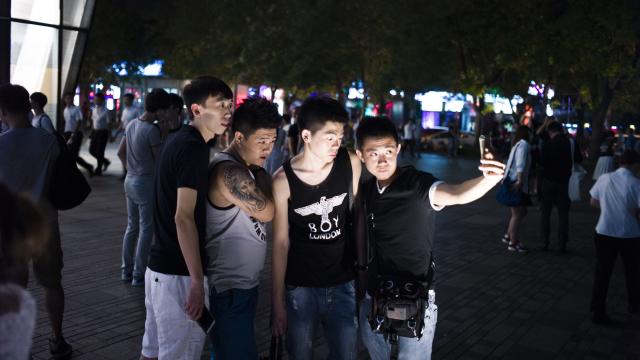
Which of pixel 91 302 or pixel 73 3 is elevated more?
pixel 73 3

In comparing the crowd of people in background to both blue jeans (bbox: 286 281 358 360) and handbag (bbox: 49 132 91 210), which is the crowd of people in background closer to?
blue jeans (bbox: 286 281 358 360)

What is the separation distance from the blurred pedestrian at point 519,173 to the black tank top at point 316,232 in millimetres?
6004

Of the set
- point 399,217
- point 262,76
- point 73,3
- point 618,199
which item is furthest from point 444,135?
point 399,217

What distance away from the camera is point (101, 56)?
3956 centimetres

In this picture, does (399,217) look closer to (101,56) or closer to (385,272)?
(385,272)

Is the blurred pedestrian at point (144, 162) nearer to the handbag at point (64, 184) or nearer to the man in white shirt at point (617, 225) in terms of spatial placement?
the handbag at point (64, 184)

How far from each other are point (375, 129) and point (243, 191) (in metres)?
0.82

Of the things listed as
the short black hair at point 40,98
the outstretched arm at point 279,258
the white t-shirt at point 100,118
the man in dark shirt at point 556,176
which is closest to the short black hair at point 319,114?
the outstretched arm at point 279,258

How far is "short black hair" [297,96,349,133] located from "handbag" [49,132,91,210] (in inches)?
74.6

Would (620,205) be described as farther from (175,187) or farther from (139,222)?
(139,222)

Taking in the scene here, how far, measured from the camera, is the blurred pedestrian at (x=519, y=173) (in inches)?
339

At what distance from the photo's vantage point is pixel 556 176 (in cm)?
902

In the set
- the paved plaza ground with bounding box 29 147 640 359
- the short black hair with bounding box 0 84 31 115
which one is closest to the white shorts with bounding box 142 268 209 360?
the short black hair with bounding box 0 84 31 115

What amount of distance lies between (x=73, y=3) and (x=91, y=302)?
795cm
